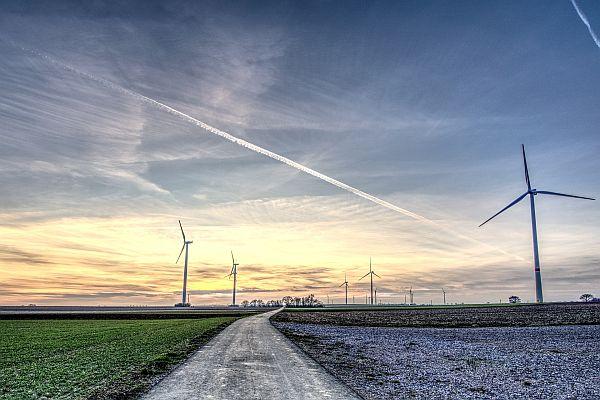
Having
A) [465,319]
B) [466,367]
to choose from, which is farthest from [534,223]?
[466,367]

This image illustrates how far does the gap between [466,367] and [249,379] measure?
43.4ft

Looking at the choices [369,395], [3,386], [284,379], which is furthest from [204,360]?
[369,395]

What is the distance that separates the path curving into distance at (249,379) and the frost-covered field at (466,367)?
4.46ft

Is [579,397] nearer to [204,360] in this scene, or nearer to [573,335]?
[204,360]

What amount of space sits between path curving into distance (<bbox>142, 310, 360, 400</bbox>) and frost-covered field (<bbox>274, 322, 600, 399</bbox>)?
4.46 ft

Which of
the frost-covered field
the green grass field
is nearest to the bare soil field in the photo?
the frost-covered field

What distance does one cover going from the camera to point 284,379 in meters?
19.6

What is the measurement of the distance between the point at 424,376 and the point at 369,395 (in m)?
6.52

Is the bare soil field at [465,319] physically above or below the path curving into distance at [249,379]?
below

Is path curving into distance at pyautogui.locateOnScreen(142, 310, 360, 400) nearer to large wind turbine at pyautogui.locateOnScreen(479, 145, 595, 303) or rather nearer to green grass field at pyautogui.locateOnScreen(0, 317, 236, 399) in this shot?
green grass field at pyautogui.locateOnScreen(0, 317, 236, 399)

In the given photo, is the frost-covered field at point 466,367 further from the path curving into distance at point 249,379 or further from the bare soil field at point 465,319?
the bare soil field at point 465,319

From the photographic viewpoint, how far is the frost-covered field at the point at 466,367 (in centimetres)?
1897

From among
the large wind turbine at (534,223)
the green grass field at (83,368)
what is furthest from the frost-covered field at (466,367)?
the large wind turbine at (534,223)

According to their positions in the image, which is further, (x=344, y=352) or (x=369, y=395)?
(x=344, y=352)
